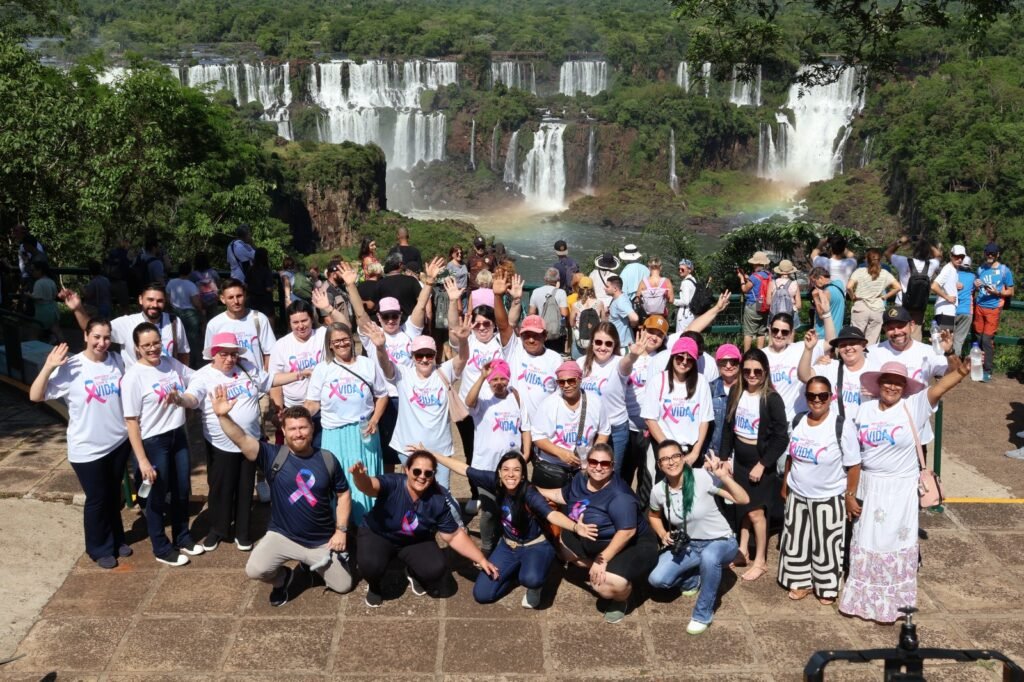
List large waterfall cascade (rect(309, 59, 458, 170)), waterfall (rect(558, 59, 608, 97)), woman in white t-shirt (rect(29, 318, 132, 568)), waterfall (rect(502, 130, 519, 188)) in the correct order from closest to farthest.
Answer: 1. woman in white t-shirt (rect(29, 318, 132, 568))
2. waterfall (rect(502, 130, 519, 188))
3. large waterfall cascade (rect(309, 59, 458, 170))
4. waterfall (rect(558, 59, 608, 97))

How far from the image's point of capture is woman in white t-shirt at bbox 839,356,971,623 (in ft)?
19.8

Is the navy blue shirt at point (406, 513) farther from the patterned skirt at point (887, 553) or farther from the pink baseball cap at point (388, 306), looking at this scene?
the patterned skirt at point (887, 553)

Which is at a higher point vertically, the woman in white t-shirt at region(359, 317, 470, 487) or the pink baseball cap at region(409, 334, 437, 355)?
the pink baseball cap at region(409, 334, 437, 355)

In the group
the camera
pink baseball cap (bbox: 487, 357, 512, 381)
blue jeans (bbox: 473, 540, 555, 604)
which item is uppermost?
pink baseball cap (bbox: 487, 357, 512, 381)

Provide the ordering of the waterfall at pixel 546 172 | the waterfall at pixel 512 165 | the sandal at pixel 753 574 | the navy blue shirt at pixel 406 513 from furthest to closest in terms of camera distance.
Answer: the waterfall at pixel 512 165 → the waterfall at pixel 546 172 → the sandal at pixel 753 574 → the navy blue shirt at pixel 406 513

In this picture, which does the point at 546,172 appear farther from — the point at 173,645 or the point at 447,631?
the point at 173,645

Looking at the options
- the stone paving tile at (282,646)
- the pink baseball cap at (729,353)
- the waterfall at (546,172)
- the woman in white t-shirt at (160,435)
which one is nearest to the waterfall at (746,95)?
the waterfall at (546,172)

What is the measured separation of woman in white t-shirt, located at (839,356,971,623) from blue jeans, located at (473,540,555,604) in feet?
5.99

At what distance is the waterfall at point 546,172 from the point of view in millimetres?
75688

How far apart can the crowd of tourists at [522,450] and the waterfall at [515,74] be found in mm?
86635

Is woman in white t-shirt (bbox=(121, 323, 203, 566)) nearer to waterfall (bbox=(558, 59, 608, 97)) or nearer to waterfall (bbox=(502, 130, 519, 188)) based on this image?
waterfall (bbox=(502, 130, 519, 188))

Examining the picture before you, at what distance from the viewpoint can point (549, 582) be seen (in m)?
6.52

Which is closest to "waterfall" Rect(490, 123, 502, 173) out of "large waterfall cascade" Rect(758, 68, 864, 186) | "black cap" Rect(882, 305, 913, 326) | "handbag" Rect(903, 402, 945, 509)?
"large waterfall cascade" Rect(758, 68, 864, 186)

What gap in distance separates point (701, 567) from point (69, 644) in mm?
3707
